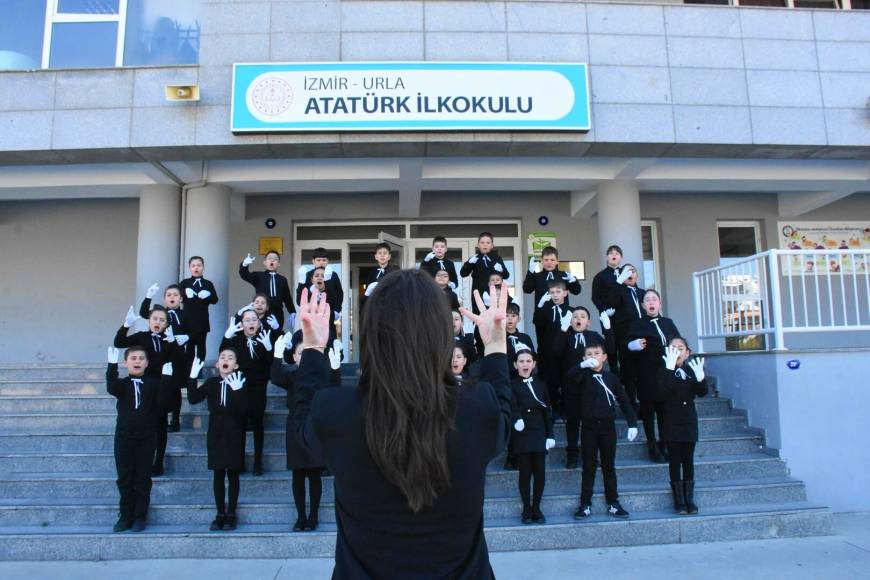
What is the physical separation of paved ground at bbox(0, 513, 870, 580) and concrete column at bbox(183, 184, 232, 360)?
12.3 ft

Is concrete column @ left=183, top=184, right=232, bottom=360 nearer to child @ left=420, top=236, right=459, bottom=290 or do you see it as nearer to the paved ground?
child @ left=420, top=236, right=459, bottom=290

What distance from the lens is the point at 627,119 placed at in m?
7.31

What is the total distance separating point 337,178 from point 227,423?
13.5ft

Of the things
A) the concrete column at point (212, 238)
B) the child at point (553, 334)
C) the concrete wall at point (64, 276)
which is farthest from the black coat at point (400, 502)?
the concrete wall at point (64, 276)

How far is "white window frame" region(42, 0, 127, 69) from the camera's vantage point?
302 inches

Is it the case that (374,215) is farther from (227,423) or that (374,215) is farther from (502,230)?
(227,423)

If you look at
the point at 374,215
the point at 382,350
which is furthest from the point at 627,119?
the point at 382,350

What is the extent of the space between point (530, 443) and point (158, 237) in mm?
5914

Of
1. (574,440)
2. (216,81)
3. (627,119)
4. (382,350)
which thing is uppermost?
(216,81)

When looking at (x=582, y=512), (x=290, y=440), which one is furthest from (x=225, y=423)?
(x=582, y=512)

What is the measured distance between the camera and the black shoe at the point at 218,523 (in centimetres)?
517

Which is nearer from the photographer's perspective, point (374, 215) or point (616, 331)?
point (616, 331)

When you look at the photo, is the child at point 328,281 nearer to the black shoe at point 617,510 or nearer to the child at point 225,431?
the child at point 225,431

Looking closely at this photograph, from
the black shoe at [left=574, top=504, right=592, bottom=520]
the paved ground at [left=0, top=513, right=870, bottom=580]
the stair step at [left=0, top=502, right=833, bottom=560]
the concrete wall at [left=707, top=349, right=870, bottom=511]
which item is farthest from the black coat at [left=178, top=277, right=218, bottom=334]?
the concrete wall at [left=707, top=349, right=870, bottom=511]
